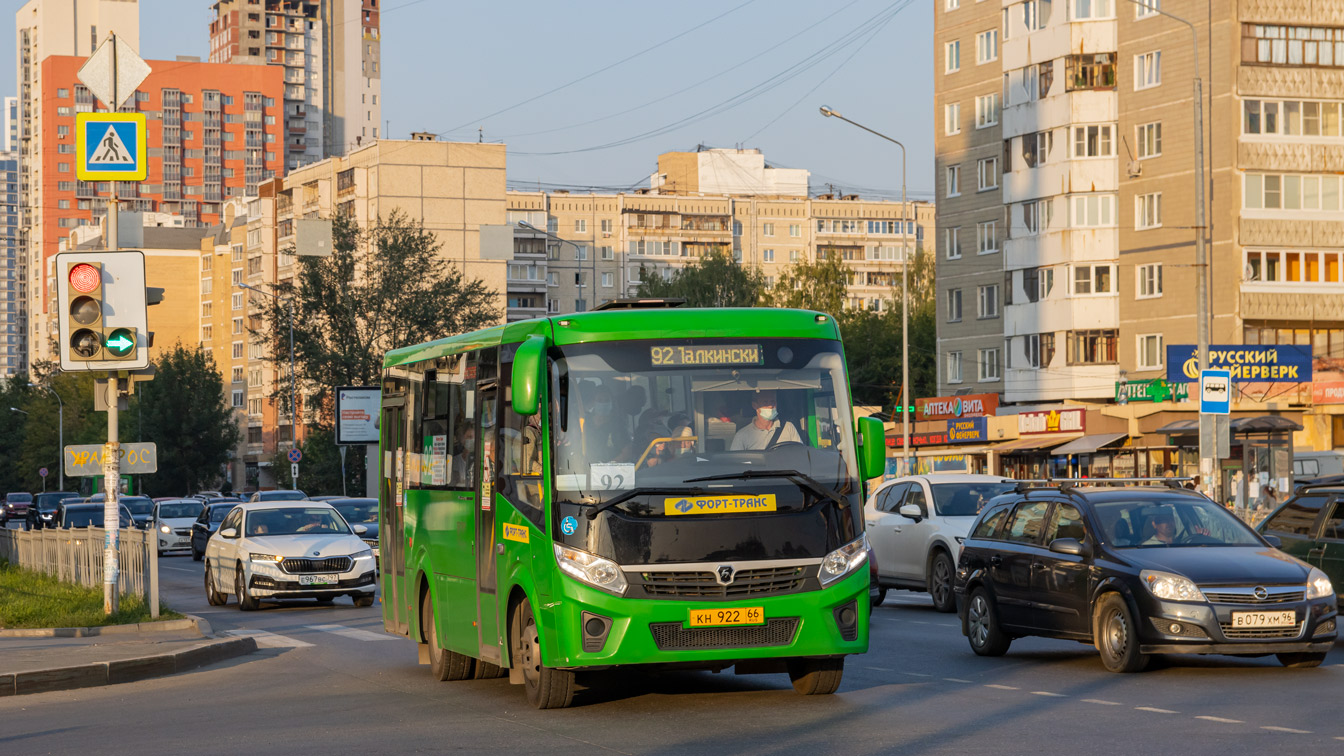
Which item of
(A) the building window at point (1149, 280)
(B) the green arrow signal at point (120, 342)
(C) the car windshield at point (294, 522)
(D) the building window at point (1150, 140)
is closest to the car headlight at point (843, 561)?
(B) the green arrow signal at point (120, 342)

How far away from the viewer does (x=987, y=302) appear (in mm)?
74875

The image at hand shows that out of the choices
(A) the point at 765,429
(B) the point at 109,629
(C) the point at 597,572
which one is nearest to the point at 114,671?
(B) the point at 109,629

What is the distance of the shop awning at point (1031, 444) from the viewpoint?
211ft

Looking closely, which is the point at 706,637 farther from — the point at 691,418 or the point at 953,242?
the point at 953,242

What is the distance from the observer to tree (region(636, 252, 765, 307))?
103m

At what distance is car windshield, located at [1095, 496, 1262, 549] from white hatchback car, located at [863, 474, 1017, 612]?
6.93 metres

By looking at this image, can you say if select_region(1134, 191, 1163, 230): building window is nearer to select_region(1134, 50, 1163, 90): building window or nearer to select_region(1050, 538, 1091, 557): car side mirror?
select_region(1134, 50, 1163, 90): building window

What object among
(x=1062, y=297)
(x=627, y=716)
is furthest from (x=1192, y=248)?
(x=627, y=716)

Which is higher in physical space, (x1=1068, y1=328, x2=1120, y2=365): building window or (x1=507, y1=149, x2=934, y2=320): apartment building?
(x1=507, y1=149, x2=934, y2=320): apartment building

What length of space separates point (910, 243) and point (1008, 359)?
235 ft

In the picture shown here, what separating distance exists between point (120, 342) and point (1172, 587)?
1108 centimetres

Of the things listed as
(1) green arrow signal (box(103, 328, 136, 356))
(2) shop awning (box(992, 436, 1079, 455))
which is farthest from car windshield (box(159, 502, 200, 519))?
(1) green arrow signal (box(103, 328, 136, 356))

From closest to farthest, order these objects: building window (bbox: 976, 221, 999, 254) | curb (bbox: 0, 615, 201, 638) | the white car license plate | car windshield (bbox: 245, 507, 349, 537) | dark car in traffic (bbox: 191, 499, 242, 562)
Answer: the white car license plate < curb (bbox: 0, 615, 201, 638) < car windshield (bbox: 245, 507, 349, 537) < dark car in traffic (bbox: 191, 499, 242, 562) < building window (bbox: 976, 221, 999, 254)

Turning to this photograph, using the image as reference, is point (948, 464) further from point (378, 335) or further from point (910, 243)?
point (910, 243)
